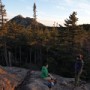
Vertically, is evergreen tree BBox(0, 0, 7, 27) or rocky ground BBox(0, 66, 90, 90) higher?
evergreen tree BBox(0, 0, 7, 27)

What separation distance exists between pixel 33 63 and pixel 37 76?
128 feet

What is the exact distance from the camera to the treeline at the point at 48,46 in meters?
45.3

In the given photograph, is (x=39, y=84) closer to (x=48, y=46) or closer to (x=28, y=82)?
(x=28, y=82)

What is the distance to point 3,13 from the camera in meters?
56.3

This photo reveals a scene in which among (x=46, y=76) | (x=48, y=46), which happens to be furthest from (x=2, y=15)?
(x=46, y=76)

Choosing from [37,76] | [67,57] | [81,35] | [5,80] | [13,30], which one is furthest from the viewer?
[13,30]

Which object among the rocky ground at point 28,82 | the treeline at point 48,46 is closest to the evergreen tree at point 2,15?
the treeline at point 48,46

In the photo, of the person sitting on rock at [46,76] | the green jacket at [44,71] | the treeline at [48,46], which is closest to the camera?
the person sitting on rock at [46,76]

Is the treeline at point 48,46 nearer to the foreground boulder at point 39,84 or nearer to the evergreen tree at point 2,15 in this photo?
the evergreen tree at point 2,15

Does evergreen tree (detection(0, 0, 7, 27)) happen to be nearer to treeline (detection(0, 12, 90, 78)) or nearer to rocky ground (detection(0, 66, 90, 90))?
treeline (detection(0, 12, 90, 78))

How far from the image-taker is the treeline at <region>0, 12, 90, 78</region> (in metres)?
45.3

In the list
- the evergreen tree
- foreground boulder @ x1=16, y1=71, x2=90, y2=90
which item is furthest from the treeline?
foreground boulder @ x1=16, y1=71, x2=90, y2=90

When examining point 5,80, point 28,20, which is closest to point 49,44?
point 5,80

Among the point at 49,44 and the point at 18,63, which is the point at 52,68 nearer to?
the point at 49,44
